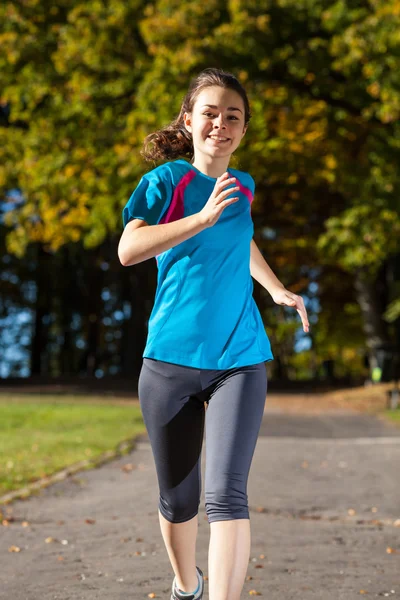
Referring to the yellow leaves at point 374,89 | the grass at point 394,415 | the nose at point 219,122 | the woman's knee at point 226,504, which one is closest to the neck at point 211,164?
the nose at point 219,122

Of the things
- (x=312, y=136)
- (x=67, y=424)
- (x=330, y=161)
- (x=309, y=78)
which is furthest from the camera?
(x=312, y=136)

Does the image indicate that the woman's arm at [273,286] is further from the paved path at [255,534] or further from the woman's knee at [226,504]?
the paved path at [255,534]

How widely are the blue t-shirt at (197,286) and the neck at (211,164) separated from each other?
12 centimetres

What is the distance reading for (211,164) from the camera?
4125 mm

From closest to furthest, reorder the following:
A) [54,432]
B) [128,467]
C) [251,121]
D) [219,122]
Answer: [219,122] < [128,467] < [54,432] < [251,121]

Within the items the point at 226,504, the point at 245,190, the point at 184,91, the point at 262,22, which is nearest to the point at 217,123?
the point at 245,190

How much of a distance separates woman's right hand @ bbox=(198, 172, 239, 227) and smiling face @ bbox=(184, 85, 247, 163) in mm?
384

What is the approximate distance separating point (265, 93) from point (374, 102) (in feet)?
6.88

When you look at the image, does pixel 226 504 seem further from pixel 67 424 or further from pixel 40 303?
pixel 40 303

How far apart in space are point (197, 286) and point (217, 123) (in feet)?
2.03

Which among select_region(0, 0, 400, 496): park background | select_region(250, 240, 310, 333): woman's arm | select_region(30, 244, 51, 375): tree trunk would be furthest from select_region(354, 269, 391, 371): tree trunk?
select_region(250, 240, 310, 333): woman's arm

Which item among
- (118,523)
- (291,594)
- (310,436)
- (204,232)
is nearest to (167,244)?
(204,232)

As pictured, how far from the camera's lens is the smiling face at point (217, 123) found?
4.08 metres

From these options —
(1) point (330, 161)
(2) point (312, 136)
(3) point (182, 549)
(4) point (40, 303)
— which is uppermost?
(2) point (312, 136)
